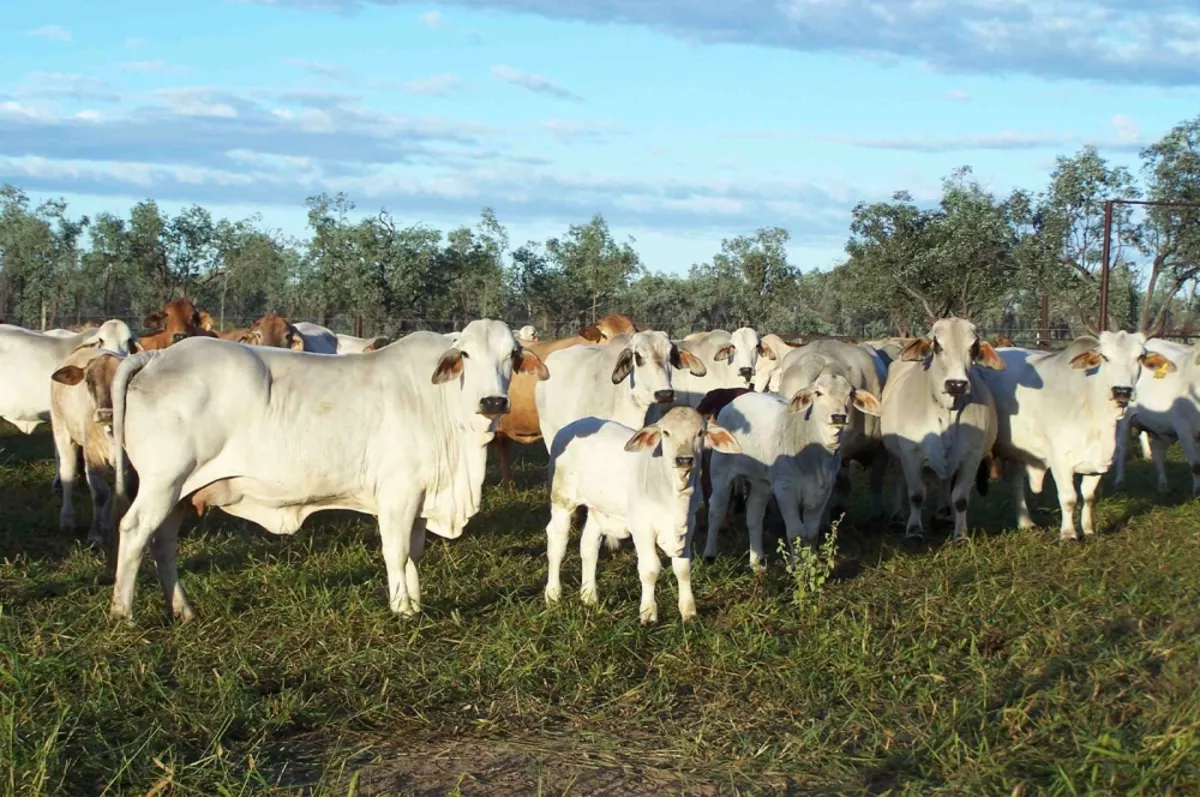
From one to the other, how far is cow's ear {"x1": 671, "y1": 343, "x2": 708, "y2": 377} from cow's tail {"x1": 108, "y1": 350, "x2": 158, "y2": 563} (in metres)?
4.00

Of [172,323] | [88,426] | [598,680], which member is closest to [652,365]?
[598,680]

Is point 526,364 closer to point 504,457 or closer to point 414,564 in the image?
point 414,564

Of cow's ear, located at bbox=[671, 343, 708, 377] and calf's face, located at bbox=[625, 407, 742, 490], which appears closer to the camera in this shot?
calf's face, located at bbox=[625, 407, 742, 490]

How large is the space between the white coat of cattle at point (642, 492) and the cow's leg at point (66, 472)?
456 centimetres

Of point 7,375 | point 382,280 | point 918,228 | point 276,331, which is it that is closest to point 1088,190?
point 918,228

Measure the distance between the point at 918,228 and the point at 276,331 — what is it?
99.4 feet

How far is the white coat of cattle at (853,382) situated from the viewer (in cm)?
1123

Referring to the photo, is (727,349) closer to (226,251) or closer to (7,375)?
(7,375)

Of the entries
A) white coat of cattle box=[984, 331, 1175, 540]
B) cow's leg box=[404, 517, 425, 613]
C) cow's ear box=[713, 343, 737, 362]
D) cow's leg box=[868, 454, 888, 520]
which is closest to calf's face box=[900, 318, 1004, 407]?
white coat of cattle box=[984, 331, 1175, 540]

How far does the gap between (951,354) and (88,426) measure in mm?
6817

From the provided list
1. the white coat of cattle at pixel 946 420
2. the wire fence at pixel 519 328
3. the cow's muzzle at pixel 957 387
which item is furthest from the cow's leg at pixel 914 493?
the wire fence at pixel 519 328

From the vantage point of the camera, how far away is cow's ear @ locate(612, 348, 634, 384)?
9898mm

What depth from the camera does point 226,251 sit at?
5122 cm

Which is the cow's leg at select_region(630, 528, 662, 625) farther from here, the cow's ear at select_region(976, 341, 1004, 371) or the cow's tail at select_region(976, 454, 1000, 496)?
the cow's tail at select_region(976, 454, 1000, 496)
